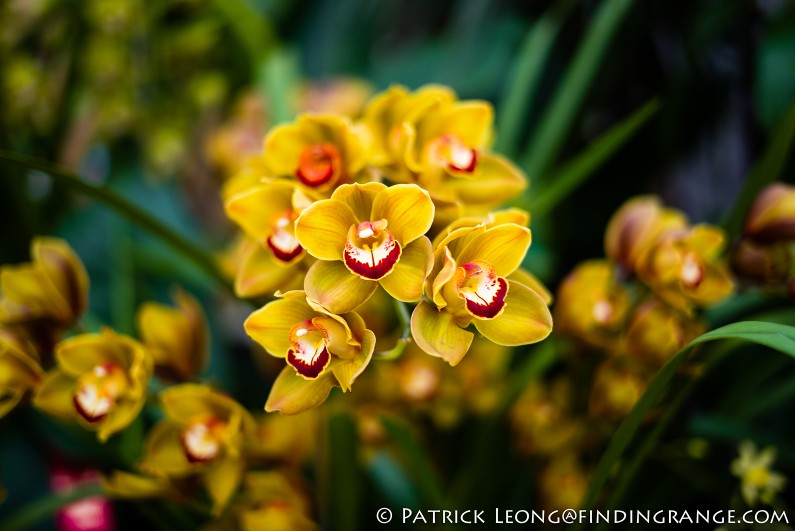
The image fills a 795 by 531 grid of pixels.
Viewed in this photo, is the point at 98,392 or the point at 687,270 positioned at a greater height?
the point at 687,270

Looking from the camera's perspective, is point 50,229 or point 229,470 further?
point 50,229

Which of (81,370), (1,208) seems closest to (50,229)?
(1,208)

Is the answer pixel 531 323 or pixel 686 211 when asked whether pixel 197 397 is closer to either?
pixel 531 323

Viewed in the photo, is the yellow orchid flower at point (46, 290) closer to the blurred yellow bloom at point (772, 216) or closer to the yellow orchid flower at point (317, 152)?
the yellow orchid flower at point (317, 152)

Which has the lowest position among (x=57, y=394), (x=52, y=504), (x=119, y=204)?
(x=52, y=504)

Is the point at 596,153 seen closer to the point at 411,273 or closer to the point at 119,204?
the point at 411,273

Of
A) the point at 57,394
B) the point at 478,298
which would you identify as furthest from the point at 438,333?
the point at 57,394

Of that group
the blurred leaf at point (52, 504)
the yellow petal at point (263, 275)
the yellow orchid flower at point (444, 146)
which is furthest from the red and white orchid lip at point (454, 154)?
the blurred leaf at point (52, 504)

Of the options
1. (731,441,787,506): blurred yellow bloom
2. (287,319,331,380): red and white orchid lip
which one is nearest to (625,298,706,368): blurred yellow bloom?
(731,441,787,506): blurred yellow bloom
